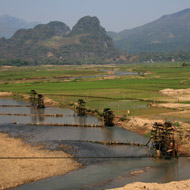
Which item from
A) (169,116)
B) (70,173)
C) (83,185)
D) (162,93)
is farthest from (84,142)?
(162,93)

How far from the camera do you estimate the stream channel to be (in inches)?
822

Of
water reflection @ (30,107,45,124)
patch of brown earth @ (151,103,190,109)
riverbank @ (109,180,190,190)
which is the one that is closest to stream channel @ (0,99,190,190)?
water reflection @ (30,107,45,124)

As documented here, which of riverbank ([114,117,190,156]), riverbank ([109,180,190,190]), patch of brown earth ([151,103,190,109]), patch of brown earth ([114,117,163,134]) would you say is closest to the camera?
riverbank ([109,180,190,190])

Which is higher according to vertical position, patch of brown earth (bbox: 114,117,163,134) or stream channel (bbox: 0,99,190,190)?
patch of brown earth (bbox: 114,117,163,134)

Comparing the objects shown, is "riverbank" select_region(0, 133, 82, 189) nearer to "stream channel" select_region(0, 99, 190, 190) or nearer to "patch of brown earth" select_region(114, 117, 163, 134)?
"stream channel" select_region(0, 99, 190, 190)

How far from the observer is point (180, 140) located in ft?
91.1

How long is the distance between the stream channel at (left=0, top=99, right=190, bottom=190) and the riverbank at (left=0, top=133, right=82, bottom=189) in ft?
2.31

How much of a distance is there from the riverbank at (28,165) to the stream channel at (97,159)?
703 mm

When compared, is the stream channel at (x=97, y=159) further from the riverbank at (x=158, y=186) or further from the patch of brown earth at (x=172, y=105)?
the patch of brown earth at (x=172, y=105)

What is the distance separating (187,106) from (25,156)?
1035 inches

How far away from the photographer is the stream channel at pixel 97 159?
20.9m

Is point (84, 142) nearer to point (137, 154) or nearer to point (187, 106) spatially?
point (137, 154)

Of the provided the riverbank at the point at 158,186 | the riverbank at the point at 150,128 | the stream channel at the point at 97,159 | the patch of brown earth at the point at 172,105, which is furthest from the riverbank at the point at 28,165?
the patch of brown earth at the point at 172,105

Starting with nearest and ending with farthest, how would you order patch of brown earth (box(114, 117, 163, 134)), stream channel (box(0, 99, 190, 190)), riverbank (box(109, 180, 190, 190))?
1. riverbank (box(109, 180, 190, 190))
2. stream channel (box(0, 99, 190, 190))
3. patch of brown earth (box(114, 117, 163, 134))
